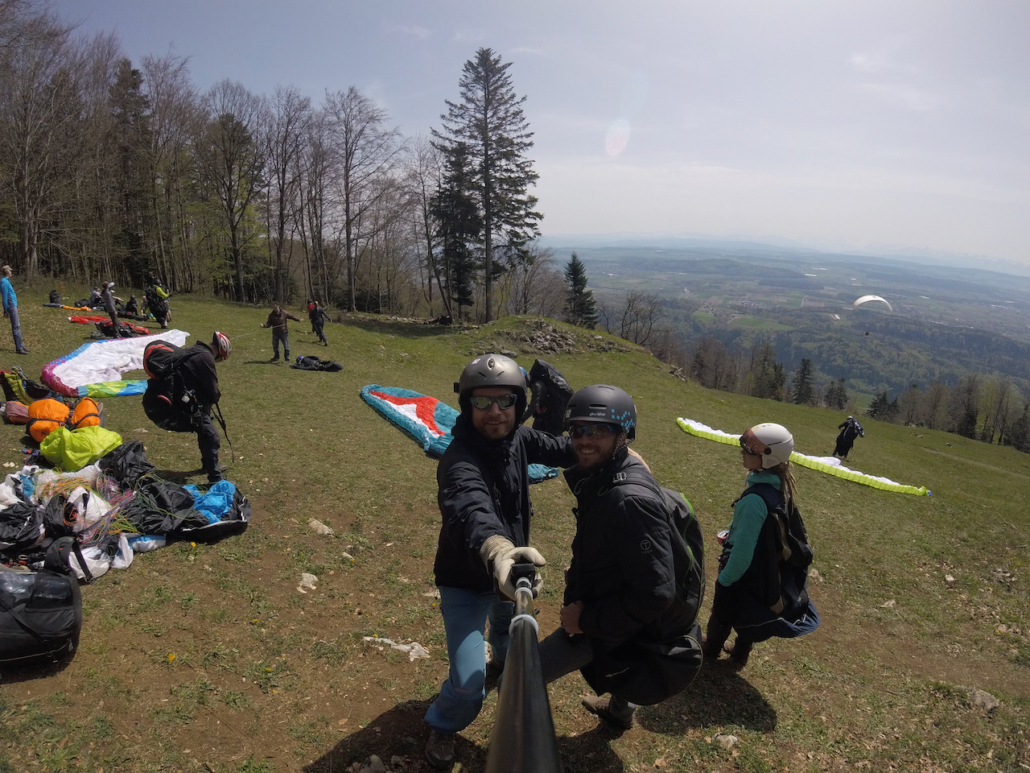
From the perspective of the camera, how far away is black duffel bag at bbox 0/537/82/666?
11.4ft

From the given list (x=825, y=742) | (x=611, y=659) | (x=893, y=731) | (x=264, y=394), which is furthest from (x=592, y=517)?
(x=264, y=394)

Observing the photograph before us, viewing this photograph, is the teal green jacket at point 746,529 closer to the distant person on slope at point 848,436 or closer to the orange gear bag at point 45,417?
the orange gear bag at point 45,417

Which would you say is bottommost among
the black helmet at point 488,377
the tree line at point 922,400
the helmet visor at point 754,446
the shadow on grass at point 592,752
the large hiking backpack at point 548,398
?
the tree line at point 922,400

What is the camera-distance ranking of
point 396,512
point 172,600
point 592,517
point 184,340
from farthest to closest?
point 184,340 → point 396,512 → point 172,600 → point 592,517

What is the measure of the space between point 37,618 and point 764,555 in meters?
5.30

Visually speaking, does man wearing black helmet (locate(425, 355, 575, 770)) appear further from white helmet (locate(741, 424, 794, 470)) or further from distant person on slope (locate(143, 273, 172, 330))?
distant person on slope (locate(143, 273, 172, 330))

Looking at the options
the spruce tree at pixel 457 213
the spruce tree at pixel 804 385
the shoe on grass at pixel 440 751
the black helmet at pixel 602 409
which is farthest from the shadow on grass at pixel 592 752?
the spruce tree at pixel 804 385

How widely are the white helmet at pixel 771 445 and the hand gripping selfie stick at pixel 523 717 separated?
2915 millimetres

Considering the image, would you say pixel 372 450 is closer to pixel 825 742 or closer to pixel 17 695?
pixel 17 695

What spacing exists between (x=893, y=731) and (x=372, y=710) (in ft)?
13.4

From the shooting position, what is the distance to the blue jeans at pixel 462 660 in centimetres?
296

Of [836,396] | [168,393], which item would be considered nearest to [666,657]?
[168,393]

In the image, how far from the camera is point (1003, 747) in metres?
4.01

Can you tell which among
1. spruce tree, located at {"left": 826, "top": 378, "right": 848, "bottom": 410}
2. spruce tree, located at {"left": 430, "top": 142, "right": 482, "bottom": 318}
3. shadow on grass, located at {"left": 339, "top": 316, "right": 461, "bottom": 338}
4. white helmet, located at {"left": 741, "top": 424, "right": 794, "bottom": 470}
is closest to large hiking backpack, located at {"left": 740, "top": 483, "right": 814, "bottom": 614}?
white helmet, located at {"left": 741, "top": 424, "right": 794, "bottom": 470}
